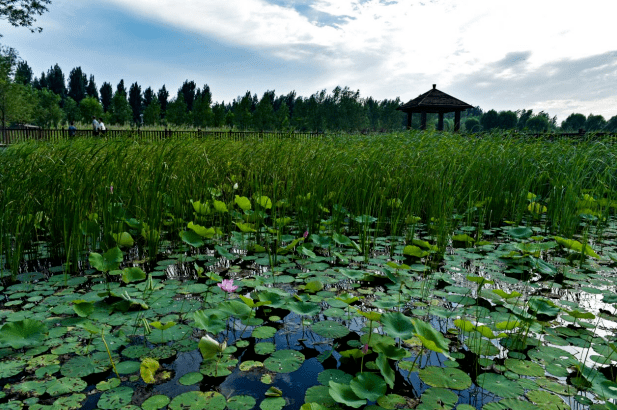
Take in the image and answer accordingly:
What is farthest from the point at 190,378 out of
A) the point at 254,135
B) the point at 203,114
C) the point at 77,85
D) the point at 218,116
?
the point at 77,85

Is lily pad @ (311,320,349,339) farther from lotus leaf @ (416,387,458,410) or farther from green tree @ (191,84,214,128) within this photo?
green tree @ (191,84,214,128)

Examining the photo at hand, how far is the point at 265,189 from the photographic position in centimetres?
388

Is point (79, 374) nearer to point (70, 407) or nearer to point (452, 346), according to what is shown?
point (70, 407)

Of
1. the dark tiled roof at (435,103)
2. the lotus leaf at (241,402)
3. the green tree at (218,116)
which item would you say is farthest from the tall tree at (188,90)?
the lotus leaf at (241,402)

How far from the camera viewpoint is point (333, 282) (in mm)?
2193

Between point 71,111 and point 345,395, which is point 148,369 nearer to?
point 345,395

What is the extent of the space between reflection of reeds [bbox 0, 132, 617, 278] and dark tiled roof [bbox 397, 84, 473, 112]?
459 inches

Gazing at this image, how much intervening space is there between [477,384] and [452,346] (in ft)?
0.86

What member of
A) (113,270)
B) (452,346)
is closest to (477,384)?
(452,346)

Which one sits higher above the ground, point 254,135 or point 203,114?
point 203,114

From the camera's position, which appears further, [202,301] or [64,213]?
[64,213]

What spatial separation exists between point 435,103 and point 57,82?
2518 inches

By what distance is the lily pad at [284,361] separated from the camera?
1.36 metres

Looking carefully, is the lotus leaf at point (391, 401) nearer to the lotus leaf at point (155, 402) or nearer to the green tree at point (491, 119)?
the lotus leaf at point (155, 402)
